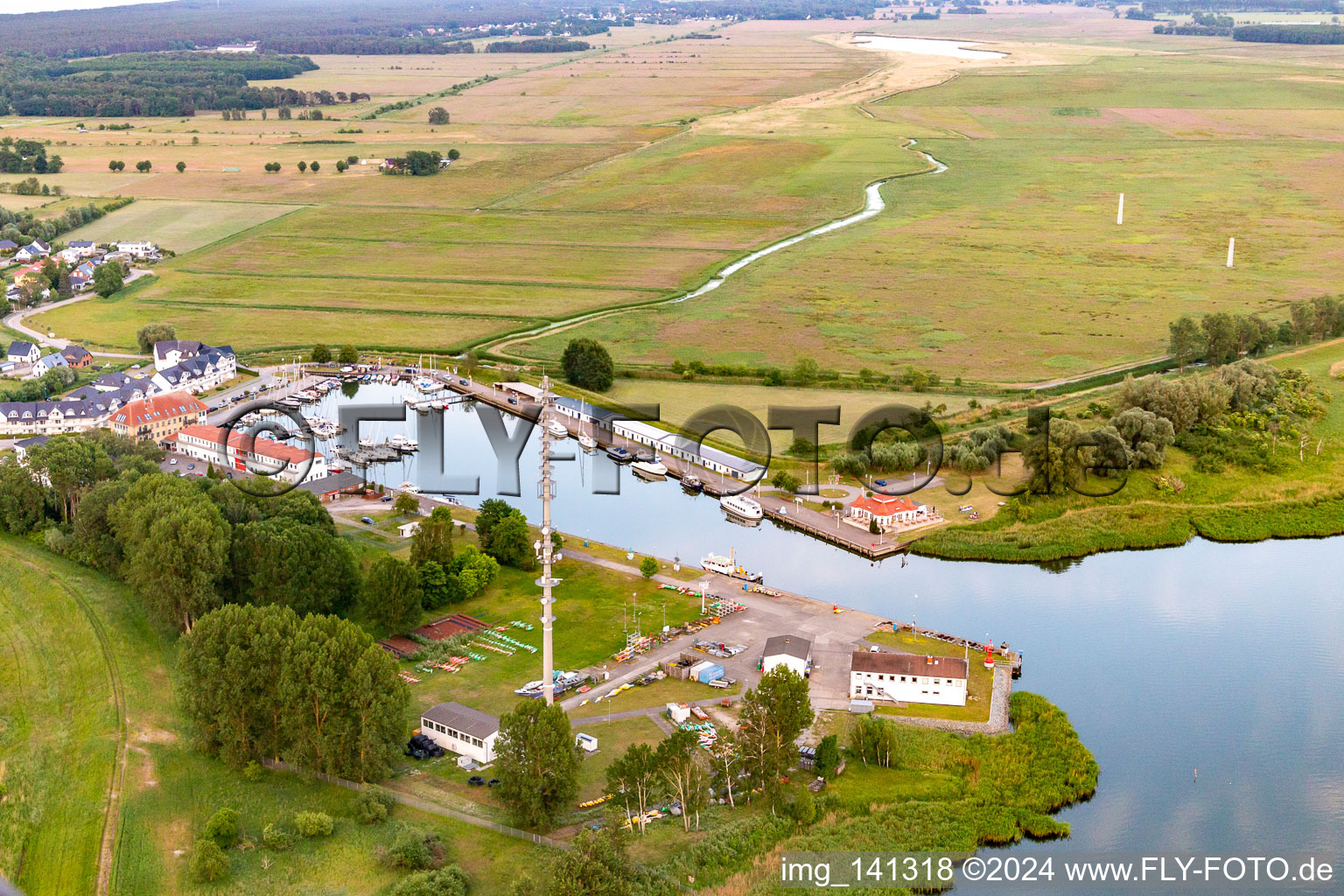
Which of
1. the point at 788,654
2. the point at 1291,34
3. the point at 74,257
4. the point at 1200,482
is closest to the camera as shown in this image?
the point at 788,654

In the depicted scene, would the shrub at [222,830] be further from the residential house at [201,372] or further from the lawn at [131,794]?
the residential house at [201,372]

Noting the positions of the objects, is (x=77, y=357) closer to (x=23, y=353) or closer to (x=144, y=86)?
(x=23, y=353)

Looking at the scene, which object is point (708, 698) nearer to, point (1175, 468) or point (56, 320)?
point (1175, 468)

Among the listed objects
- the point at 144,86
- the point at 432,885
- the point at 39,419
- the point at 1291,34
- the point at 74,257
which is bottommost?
the point at 432,885

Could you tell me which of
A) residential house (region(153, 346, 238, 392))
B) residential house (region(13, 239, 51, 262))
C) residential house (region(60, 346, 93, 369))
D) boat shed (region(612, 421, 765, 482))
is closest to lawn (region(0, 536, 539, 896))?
boat shed (region(612, 421, 765, 482))

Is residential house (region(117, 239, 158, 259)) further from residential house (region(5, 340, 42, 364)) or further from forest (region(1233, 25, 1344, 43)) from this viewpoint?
forest (region(1233, 25, 1344, 43))

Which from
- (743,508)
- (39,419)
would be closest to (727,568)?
(743,508)
